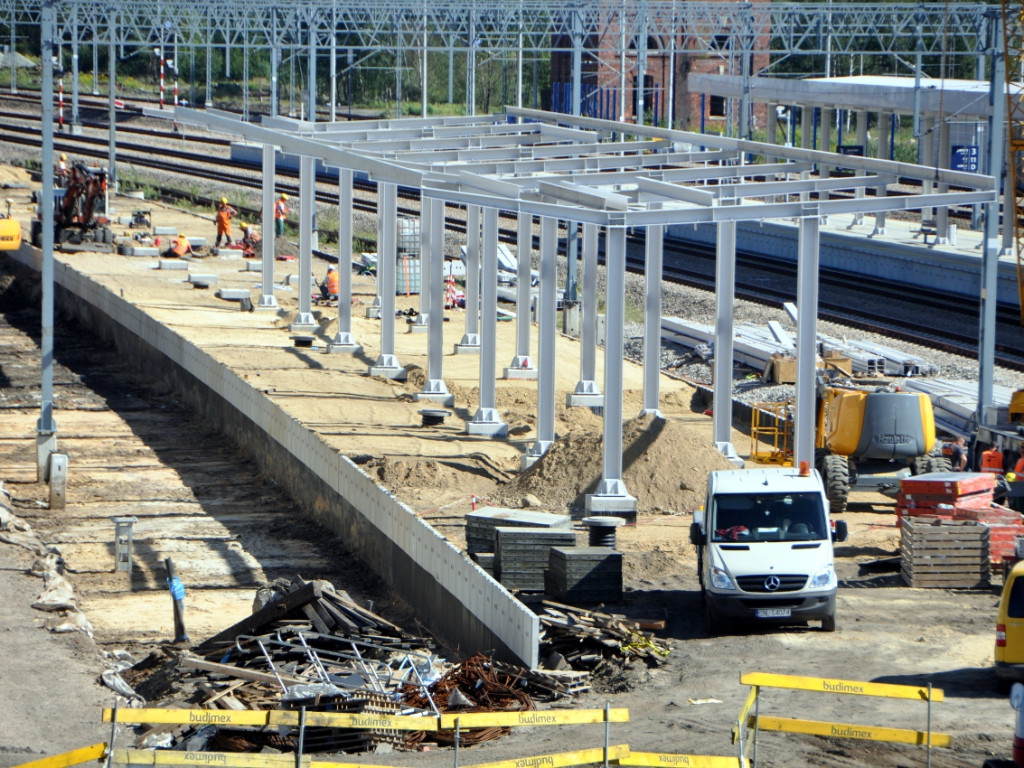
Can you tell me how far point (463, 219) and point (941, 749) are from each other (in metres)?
43.8

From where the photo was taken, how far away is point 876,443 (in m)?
22.5

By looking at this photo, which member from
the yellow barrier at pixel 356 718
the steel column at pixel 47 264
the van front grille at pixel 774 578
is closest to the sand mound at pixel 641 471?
the van front grille at pixel 774 578

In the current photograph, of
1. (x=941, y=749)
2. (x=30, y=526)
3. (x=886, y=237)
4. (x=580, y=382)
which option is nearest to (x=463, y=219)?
(x=886, y=237)

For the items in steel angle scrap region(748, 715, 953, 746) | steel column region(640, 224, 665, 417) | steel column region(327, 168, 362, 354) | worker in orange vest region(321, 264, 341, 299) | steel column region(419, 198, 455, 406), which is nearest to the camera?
steel angle scrap region(748, 715, 953, 746)

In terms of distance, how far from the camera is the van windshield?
1672cm

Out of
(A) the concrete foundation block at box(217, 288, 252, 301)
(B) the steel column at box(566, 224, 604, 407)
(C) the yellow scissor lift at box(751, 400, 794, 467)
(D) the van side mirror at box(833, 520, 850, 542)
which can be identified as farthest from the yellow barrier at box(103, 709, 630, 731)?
(A) the concrete foundation block at box(217, 288, 252, 301)

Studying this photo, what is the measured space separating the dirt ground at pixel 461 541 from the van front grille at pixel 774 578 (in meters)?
0.54

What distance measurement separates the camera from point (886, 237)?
48281 mm

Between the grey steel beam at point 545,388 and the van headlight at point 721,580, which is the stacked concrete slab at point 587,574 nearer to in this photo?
the van headlight at point 721,580

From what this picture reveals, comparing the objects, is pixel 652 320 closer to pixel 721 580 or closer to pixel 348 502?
pixel 348 502

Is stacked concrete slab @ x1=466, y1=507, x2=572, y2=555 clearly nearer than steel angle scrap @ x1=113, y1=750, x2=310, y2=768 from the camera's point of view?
No

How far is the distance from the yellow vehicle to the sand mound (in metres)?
8.57

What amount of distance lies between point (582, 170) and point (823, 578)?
1502cm

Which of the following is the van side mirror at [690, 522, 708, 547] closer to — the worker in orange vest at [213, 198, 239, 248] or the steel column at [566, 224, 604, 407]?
the steel column at [566, 224, 604, 407]
